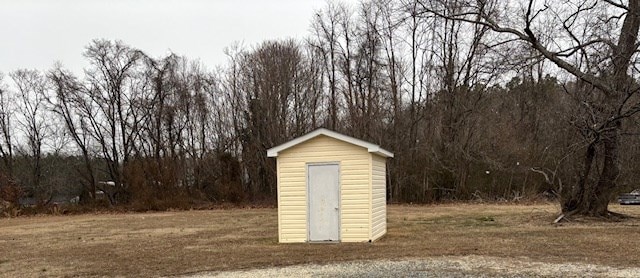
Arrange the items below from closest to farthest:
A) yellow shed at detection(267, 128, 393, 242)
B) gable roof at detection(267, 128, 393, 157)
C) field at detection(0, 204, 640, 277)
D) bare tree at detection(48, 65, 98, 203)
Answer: field at detection(0, 204, 640, 277) < gable roof at detection(267, 128, 393, 157) < yellow shed at detection(267, 128, 393, 242) < bare tree at detection(48, 65, 98, 203)

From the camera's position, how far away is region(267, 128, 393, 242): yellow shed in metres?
11.0

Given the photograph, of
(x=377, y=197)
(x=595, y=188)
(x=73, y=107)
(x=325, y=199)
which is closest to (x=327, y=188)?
(x=325, y=199)

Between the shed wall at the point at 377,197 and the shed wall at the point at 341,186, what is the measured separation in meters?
0.24

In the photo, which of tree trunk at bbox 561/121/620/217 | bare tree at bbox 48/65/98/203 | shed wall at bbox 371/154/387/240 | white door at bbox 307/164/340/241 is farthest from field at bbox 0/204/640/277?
bare tree at bbox 48/65/98/203

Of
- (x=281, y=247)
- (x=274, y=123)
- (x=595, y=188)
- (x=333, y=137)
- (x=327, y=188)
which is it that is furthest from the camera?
(x=274, y=123)

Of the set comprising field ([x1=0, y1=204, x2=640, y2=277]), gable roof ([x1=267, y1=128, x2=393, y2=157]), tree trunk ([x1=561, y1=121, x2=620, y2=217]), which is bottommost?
field ([x1=0, y1=204, x2=640, y2=277])

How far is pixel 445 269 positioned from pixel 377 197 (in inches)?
156

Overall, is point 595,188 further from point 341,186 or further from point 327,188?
point 327,188

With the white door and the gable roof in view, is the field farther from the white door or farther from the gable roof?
the gable roof

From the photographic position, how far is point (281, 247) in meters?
10.9

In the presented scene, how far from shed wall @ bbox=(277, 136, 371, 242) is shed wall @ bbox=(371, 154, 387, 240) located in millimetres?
236

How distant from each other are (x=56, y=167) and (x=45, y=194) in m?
2.00

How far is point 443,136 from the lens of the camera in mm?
29672

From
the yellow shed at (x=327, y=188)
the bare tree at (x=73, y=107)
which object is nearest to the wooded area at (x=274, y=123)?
the bare tree at (x=73, y=107)
